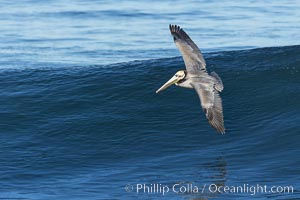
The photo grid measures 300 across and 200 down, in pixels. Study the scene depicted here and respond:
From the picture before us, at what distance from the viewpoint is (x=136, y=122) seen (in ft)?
67.4

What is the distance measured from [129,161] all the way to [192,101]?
3.64 meters

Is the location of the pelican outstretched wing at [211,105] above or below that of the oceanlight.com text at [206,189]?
above

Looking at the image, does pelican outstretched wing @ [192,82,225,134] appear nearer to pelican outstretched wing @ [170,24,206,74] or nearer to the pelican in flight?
the pelican in flight

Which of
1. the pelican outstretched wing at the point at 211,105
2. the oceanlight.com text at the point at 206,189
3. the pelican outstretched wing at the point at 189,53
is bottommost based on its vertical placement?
the oceanlight.com text at the point at 206,189

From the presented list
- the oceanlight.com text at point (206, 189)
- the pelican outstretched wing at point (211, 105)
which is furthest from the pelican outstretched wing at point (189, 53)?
the oceanlight.com text at point (206, 189)

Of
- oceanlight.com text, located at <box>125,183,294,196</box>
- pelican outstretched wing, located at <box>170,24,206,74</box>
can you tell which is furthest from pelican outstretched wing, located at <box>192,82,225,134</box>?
oceanlight.com text, located at <box>125,183,294,196</box>

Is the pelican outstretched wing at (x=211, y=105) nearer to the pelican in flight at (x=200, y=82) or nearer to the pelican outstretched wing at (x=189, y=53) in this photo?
the pelican in flight at (x=200, y=82)

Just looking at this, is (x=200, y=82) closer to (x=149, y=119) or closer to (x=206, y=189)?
(x=206, y=189)

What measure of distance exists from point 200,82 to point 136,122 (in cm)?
439

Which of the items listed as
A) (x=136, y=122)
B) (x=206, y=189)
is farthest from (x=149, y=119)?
(x=206, y=189)

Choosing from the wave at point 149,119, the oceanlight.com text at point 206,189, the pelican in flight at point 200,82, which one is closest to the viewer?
the oceanlight.com text at point 206,189

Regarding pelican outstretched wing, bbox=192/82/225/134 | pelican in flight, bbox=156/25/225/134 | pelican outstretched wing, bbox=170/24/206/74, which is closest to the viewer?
pelican outstretched wing, bbox=192/82/225/134

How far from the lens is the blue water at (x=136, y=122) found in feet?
55.6

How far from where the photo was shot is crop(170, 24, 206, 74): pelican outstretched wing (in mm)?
17047
